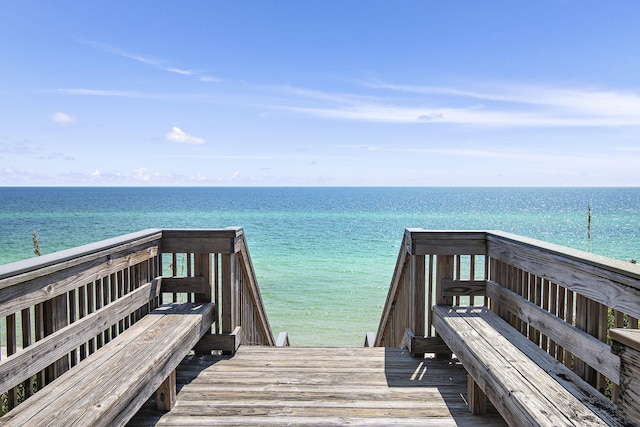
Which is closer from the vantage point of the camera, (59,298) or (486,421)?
(59,298)

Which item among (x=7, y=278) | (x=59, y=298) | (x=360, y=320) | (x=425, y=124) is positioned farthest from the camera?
(x=425, y=124)

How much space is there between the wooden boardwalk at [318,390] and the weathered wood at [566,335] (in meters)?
0.62

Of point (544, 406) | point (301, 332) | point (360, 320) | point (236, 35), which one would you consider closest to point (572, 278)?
point (544, 406)

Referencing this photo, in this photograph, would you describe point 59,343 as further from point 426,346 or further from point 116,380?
point 426,346

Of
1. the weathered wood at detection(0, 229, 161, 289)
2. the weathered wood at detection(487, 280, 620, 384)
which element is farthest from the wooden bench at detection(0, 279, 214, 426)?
the weathered wood at detection(487, 280, 620, 384)

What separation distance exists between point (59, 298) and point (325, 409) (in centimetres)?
162

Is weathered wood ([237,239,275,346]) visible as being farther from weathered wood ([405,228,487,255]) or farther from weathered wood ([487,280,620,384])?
weathered wood ([487,280,620,384])

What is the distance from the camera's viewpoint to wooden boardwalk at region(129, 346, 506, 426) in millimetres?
2436

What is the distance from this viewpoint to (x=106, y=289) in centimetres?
269

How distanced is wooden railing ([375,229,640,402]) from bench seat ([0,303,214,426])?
74.4 inches

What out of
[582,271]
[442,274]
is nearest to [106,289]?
[442,274]

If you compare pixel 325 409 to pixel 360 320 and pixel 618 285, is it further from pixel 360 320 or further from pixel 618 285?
pixel 360 320

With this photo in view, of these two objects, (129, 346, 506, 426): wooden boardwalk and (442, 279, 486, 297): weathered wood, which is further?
(442, 279, 486, 297): weathered wood

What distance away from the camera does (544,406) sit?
173 centimetres
